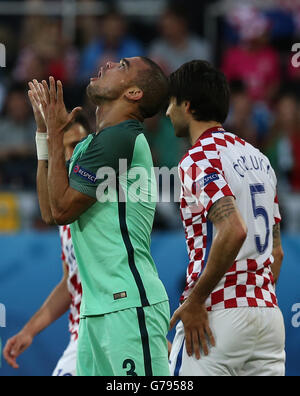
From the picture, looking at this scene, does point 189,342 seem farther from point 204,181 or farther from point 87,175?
point 87,175

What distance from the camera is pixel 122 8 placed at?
10.4 metres

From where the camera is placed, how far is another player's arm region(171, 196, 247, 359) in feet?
11.6

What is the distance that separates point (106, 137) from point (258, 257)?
2.98 ft

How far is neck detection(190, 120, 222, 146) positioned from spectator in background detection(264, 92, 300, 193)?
158 inches

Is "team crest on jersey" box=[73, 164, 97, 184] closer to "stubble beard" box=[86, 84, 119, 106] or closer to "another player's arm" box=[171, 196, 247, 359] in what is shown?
"stubble beard" box=[86, 84, 119, 106]

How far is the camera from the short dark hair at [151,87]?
12.9ft

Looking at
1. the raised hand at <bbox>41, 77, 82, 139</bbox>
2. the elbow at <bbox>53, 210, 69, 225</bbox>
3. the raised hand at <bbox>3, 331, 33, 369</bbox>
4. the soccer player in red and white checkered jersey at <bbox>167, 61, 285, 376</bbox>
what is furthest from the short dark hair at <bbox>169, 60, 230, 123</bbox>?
the raised hand at <bbox>3, 331, 33, 369</bbox>

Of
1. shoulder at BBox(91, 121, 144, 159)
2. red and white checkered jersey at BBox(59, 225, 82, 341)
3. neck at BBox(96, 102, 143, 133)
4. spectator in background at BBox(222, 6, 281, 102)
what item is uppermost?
spectator in background at BBox(222, 6, 281, 102)

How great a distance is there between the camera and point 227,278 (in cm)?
378

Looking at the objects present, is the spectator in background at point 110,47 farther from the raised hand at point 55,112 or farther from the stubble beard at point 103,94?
the raised hand at point 55,112

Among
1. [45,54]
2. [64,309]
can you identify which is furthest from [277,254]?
[45,54]

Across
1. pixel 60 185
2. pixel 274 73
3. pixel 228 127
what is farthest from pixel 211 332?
pixel 274 73

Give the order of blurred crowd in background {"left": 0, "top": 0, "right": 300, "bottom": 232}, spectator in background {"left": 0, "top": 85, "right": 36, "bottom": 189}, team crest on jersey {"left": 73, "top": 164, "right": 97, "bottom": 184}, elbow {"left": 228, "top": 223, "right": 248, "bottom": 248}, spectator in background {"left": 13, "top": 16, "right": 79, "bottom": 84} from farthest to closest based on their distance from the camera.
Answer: spectator in background {"left": 13, "top": 16, "right": 79, "bottom": 84} < blurred crowd in background {"left": 0, "top": 0, "right": 300, "bottom": 232} < spectator in background {"left": 0, "top": 85, "right": 36, "bottom": 189} < team crest on jersey {"left": 73, "top": 164, "right": 97, "bottom": 184} < elbow {"left": 228, "top": 223, "right": 248, "bottom": 248}

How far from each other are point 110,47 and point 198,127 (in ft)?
19.5
